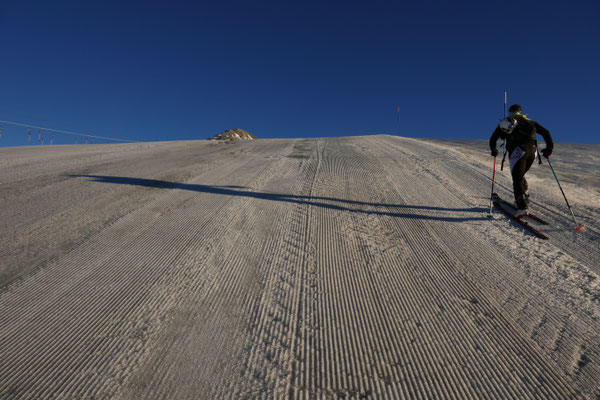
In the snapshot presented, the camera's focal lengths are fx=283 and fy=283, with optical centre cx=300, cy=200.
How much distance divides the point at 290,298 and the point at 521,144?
443cm

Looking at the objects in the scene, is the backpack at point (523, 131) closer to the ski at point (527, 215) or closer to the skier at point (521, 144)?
the skier at point (521, 144)

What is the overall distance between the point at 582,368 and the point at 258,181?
5317mm

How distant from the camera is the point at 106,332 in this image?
2.03m

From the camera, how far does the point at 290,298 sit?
8.02 ft

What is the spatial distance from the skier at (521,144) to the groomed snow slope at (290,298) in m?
0.55

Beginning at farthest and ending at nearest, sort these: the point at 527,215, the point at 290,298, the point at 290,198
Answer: the point at 290,198 → the point at 527,215 → the point at 290,298

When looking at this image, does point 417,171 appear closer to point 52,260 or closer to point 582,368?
point 582,368

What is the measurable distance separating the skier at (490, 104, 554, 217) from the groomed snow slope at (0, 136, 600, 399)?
21.6 inches

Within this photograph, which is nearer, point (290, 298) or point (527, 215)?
point (290, 298)

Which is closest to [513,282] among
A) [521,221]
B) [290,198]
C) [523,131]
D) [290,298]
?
[521,221]

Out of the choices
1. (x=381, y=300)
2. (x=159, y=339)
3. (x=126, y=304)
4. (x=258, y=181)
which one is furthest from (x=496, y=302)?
(x=258, y=181)

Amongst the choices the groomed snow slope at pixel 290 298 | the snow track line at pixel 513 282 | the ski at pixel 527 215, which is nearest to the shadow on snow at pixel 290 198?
the groomed snow slope at pixel 290 298

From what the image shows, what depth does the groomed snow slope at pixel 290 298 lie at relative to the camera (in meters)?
1.73

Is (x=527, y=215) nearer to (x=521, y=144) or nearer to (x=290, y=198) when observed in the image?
(x=521, y=144)
